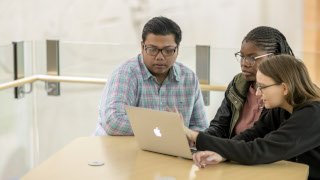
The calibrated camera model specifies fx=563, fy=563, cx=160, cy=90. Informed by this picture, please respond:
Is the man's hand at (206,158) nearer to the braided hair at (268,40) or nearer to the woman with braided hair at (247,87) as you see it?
the woman with braided hair at (247,87)

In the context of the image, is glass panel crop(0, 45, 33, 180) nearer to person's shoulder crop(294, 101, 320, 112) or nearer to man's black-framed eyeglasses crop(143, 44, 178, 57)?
man's black-framed eyeglasses crop(143, 44, 178, 57)

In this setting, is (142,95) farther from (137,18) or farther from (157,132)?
(137,18)

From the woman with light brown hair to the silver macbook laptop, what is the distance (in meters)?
0.09

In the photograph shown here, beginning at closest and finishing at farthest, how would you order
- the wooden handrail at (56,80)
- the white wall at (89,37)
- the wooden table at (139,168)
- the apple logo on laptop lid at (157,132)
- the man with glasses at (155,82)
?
the wooden table at (139,168)
the apple logo on laptop lid at (157,132)
the man with glasses at (155,82)
the wooden handrail at (56,80)
the white wall at (89,37)

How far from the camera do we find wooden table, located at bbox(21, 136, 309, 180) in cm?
220

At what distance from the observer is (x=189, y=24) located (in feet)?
17.4

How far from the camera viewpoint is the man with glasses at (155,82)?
295cm

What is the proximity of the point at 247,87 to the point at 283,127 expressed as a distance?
1.83 ft

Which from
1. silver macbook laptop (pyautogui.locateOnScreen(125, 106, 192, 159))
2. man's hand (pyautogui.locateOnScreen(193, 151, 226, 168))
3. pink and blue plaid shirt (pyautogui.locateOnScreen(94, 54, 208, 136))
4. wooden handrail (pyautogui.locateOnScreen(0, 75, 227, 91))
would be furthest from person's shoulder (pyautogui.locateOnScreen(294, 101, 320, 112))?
wooden handrail (pyautogui.locateOnScreen(0, 75, 227, 91))

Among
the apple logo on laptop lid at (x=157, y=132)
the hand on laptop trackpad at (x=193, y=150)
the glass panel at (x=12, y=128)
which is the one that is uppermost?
the apple logo on laptop lid at (x=157, y=132)

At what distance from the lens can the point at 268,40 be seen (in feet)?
9.07

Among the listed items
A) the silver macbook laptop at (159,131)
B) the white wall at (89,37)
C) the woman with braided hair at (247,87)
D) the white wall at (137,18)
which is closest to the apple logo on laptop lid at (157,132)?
the silver macbook laptop at (159,131)

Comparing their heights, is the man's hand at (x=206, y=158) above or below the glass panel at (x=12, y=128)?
above

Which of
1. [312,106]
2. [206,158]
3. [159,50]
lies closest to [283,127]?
[312,106]
